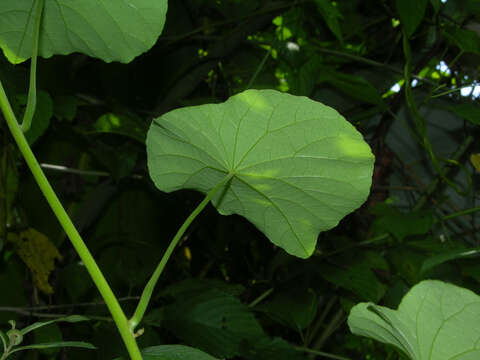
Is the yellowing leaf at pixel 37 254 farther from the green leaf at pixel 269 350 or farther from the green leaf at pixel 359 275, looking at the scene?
the green leaf at pixel 359 275

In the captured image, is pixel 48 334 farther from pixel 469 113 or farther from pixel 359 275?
pixel 469 113

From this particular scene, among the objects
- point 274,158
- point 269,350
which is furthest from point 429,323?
point 269,350

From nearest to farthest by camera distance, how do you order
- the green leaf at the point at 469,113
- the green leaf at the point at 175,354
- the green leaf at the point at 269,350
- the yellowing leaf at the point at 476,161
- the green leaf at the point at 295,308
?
the green leaf at the point at 175,354
the yellowing leaf at the point at 476,161
the green leaf at the point at 469,113
the green leaf at the point at 269,350
the green leaf at the point at 295,308

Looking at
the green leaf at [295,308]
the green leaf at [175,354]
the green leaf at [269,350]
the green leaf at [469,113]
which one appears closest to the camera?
the green leaf at [175,354]

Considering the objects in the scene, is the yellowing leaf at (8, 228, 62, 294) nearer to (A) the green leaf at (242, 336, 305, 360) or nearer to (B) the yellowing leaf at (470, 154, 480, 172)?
(A) the green leaf at (242, 336, 305, 360)

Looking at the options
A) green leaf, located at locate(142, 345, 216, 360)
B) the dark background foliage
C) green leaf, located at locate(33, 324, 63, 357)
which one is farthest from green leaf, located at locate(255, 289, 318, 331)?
green leaf, located at locate(142, 345, 216, 360)

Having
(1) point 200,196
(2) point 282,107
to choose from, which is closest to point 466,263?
(1) point 200,196

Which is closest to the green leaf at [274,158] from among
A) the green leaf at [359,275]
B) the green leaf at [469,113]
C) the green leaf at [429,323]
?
the green leaf at [429,323]
